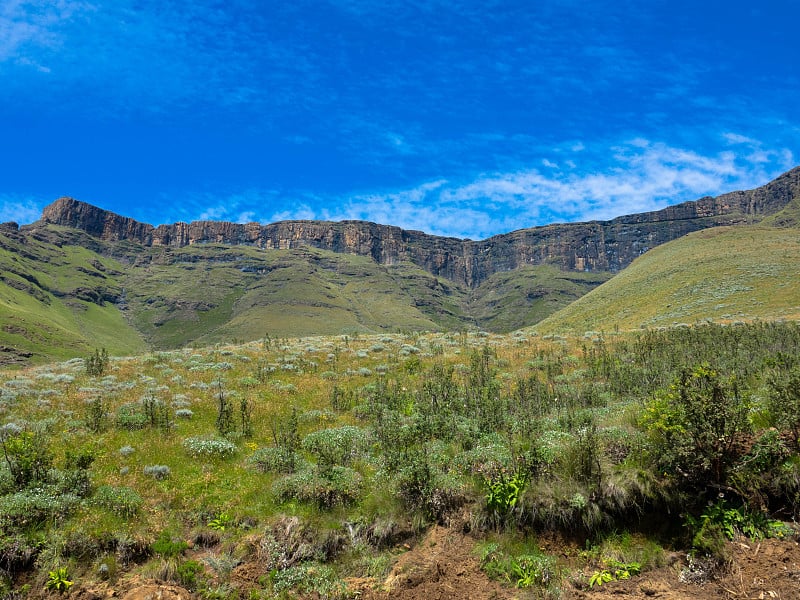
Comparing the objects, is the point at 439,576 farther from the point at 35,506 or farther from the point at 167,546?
the point at 35,506

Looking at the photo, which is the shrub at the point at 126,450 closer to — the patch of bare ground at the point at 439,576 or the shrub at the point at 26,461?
the shrub at the point at 26,461

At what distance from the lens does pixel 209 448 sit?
1105 cm

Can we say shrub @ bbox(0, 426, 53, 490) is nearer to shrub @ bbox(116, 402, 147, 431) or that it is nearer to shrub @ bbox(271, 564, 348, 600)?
shrub @ bbox(116, 402, 147, 431)

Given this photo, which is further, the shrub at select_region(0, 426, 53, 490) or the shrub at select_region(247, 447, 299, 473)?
the shrub at select_region(247, 447, 299, 473)

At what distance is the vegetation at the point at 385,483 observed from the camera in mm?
7332

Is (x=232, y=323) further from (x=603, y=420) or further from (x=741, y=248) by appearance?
(x=603, y=420)

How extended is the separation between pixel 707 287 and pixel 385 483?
64.4 metres

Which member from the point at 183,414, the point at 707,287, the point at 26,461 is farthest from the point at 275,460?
the point at 707,287

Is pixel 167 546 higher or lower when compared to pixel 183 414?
lower

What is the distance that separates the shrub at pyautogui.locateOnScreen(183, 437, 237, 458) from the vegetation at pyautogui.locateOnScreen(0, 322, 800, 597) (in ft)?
0.17

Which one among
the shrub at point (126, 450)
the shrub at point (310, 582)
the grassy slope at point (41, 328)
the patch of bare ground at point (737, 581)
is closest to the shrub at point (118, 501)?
the shrub at point (126, 450)

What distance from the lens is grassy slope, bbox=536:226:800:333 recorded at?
143 ft

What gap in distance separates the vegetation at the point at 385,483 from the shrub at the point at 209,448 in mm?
53

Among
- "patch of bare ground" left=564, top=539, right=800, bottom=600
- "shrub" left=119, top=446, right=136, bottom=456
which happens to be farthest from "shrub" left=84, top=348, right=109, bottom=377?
"patch of bare ground" left=564, top=539, right=800, bottom=600
